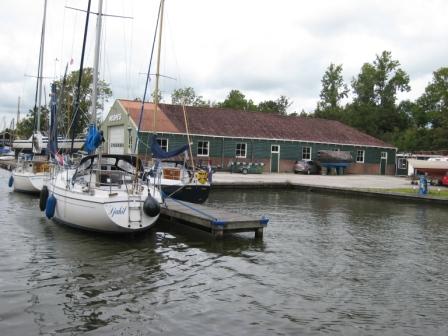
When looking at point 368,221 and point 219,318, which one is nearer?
point 219,318

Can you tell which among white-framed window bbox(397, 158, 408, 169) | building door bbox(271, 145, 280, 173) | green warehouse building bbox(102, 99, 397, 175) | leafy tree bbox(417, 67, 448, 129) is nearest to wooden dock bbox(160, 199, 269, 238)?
green warehouse building bbox(102, 99, 397, 175)

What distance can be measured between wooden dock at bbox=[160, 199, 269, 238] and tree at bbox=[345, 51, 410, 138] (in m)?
60.3

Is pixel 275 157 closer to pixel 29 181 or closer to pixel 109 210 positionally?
pixel 29 181

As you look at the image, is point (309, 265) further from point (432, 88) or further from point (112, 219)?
point (432, 88)

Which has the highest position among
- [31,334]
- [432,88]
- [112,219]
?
[432,88]

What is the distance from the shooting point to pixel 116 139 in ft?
144

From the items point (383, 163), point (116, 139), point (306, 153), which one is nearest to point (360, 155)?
point (383, 163)

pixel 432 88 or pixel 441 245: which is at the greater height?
pixel 432 88

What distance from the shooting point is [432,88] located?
70.6 m

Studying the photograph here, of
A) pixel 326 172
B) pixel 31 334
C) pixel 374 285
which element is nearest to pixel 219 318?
pixel 31 334

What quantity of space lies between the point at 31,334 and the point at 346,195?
79.5 ft

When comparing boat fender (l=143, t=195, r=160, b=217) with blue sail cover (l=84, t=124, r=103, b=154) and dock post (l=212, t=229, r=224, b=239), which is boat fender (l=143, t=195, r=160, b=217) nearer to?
dock post (l=212, t=229, r=224, b=239)

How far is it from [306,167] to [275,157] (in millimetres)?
2864

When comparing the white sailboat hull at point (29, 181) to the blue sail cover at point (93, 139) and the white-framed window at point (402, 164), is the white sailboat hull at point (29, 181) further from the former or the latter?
the white-framed window at point (402, 164)
